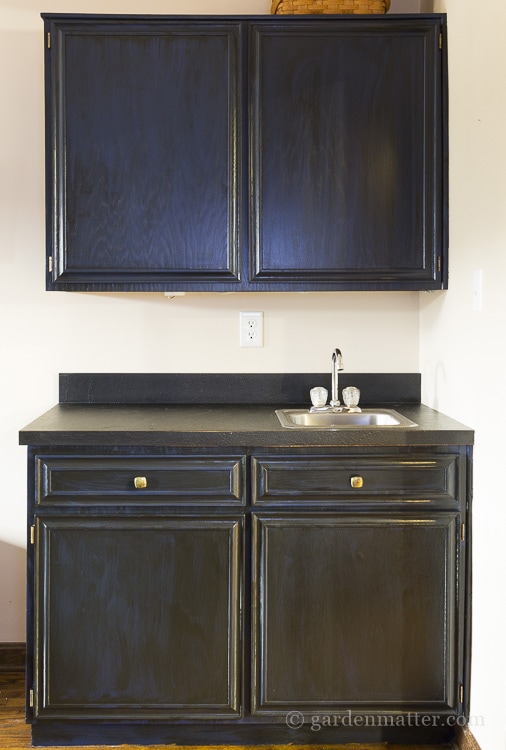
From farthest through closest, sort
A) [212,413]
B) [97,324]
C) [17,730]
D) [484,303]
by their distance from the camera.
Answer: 1. [97,324]
2. [212,413]
3. [17,730]
4. [484,303]

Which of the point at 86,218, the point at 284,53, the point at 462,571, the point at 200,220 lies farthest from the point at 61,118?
the point at 462,571

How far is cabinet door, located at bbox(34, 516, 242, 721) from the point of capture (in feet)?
5.95

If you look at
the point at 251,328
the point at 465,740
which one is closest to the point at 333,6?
the point at 251,328

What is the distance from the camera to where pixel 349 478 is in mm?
1816

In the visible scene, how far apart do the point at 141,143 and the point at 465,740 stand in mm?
1918

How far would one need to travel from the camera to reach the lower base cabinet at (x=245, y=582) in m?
1.81

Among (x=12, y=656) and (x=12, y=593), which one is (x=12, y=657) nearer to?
(x=12, y=656)

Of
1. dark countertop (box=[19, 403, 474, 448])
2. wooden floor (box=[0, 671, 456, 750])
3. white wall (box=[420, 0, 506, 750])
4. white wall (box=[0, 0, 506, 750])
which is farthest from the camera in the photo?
white wall (box=[0, 0, 506, 750])

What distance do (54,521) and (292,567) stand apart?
2.12 feet

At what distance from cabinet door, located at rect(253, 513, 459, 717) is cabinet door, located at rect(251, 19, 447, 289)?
81 cm

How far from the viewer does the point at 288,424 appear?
189cm

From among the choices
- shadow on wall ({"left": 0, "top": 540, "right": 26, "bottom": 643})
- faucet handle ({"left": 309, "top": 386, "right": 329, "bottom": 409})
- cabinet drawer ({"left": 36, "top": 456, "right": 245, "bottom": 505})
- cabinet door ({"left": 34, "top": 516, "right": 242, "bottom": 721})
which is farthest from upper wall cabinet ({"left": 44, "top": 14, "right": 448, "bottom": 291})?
shadow on wall ({"left": 0, "top": 540, "right": 26, "bottom": 643})

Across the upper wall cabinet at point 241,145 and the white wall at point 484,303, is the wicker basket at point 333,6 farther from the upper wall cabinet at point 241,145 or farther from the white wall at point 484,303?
the white wall at point 484,303

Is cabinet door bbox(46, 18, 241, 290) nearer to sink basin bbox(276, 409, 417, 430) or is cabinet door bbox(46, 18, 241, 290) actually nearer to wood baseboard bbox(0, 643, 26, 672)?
sink basin bbox(276, 409, 417, 430)
